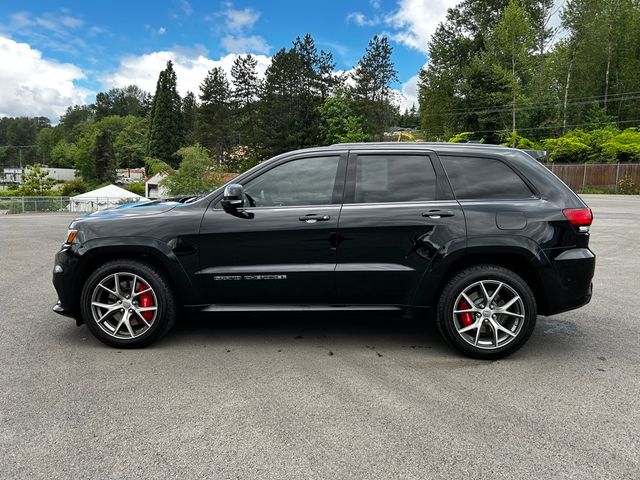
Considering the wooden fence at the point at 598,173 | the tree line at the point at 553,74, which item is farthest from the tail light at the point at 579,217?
the tree line at the point at 553,74

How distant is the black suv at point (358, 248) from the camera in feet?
12.6

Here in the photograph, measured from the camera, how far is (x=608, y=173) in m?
37.7

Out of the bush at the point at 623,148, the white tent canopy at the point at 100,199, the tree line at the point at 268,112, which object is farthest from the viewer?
the tree line at the point at 268,112

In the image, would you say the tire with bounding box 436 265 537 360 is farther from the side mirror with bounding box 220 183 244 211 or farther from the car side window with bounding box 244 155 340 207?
the side mirror with bounding box 220 183 244 211

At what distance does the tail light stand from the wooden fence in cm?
3756

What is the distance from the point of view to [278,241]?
3898 millimetres

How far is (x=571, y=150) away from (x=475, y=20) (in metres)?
23.4

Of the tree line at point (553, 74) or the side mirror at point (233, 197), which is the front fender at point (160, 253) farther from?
the tree line at point (553, 74)

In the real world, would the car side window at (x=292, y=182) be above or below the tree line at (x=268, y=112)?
below

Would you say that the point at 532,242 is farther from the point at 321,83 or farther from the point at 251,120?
the point at 251,120

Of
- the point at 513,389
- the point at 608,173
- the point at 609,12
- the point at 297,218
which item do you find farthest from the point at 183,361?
the point at 609,12

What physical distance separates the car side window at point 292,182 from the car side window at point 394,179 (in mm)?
261

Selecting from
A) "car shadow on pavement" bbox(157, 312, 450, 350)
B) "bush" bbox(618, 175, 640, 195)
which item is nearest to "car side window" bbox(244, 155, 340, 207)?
"car shadow on pavement" bbox(157, 312, 450, 350)

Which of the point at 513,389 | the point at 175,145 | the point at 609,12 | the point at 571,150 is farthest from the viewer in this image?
the point at 175,145
